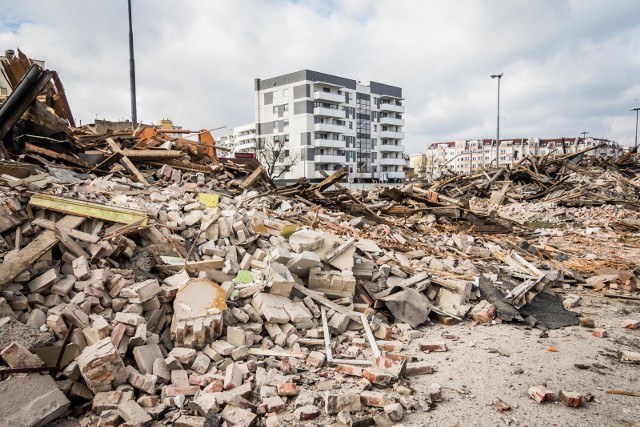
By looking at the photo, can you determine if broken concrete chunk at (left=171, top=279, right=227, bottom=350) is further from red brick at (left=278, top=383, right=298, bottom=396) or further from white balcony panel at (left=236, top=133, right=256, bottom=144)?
white balcony panel at (left=236, top=133, right=256, bottom=144)

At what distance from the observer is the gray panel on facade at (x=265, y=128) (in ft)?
198

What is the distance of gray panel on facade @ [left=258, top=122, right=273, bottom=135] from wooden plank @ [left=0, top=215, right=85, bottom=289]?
57.2 meters

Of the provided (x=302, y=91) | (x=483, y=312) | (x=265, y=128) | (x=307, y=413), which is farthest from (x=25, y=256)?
(x=265, y=128)

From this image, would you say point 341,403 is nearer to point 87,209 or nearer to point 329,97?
point 87,209

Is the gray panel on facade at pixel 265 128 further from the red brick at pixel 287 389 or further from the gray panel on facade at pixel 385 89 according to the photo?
the red brick at pixel 287 389

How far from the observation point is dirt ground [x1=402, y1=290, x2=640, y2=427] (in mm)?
3502

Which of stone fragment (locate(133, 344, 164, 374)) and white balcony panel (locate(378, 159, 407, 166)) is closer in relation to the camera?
stone fragment (locate(133, 344, 164, 374))

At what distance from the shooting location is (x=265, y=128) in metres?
61.2

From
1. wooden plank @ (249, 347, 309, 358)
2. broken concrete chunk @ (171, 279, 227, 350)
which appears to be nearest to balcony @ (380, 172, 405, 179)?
broken concrete chunk @ (171, 279, 227, 350)

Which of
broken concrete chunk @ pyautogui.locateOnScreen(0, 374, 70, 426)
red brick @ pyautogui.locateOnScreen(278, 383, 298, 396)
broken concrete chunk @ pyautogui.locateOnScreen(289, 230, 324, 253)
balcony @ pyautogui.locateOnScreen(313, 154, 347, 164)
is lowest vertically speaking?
red brick @ pyautogui.locateOnScreen(278, 383, 298, 396)

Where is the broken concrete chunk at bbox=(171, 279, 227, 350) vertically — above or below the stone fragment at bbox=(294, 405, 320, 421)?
above

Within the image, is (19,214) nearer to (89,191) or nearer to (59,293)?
(59,293)

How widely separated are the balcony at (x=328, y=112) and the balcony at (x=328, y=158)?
5.78 meters

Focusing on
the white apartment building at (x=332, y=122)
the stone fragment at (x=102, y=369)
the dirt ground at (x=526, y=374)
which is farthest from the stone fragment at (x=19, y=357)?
the white apartment building at (x=332, y=122)
